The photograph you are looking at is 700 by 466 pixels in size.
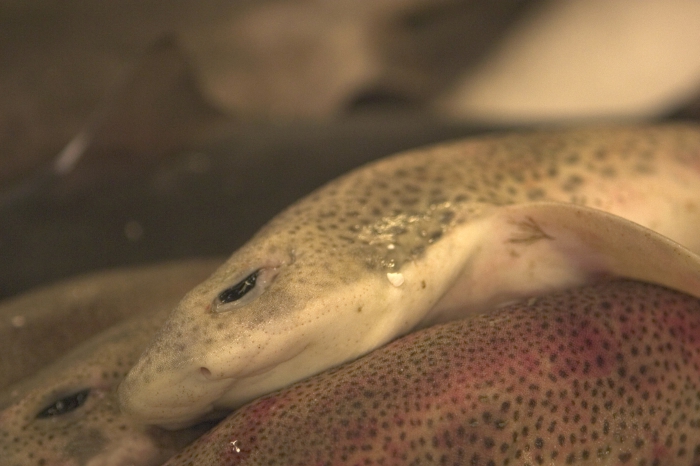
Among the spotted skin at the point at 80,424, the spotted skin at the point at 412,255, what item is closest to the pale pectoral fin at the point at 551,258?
the spotted skin at the point at 412,255

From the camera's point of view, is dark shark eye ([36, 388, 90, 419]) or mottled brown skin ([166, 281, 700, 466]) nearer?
mottled brown skin ([166, 281, 700, 466])

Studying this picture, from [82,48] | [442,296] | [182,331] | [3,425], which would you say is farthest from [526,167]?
[82,48]

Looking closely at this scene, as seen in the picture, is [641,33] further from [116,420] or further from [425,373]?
[116,420]

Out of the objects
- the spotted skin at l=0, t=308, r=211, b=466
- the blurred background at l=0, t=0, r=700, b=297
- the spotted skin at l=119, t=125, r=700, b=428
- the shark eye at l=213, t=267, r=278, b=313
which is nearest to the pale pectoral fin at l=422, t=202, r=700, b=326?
the spotted skin at l=119, t=125, r=700, b=428

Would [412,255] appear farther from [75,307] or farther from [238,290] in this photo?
[75,307]

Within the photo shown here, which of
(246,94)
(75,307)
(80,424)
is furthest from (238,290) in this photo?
(246,94)

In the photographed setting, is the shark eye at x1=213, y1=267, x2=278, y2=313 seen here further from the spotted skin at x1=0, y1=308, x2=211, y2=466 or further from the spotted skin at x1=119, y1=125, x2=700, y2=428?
the spotted skin at x1=0, y1=308, x2=211, y2=466
